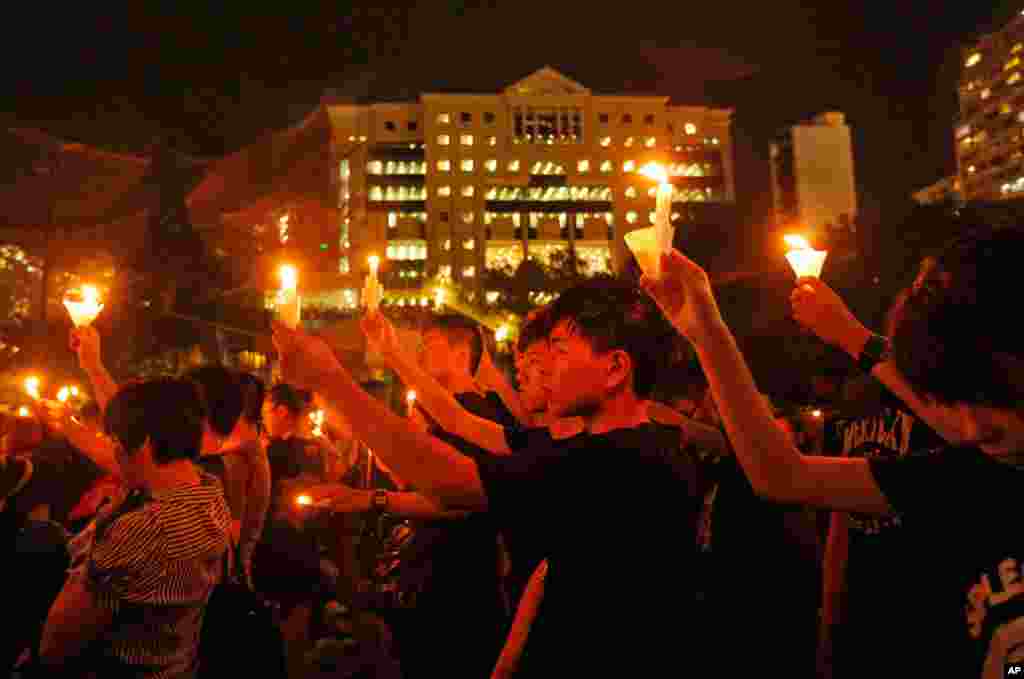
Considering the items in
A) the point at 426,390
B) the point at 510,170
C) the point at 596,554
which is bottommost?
the point at 596,554

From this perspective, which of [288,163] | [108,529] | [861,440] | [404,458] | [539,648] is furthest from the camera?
[288,163]

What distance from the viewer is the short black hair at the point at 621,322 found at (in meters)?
2.27

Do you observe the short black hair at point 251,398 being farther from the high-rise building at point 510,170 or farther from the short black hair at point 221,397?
the high-rise building at point 510,170

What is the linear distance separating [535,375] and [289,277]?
54.5 inches

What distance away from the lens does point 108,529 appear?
246cm

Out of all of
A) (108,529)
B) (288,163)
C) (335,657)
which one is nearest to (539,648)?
(108,529)

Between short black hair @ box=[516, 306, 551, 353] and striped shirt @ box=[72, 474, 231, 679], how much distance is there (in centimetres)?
135

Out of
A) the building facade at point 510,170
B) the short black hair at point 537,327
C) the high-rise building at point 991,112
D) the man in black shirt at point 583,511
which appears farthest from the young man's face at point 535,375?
the high-rise building at point 991,112

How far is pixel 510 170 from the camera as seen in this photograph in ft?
320

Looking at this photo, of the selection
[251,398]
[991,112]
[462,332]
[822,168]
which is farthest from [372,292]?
[991,112]

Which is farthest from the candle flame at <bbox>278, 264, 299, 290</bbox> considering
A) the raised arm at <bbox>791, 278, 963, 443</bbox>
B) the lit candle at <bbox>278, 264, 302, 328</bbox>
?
the raised arm at <bbox>791, 278, 963, 443</bbox>

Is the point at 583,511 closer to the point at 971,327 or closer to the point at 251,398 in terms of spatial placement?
the point at 971,327

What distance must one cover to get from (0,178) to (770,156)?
92937mm

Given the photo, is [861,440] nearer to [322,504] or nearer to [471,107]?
[322,504]
